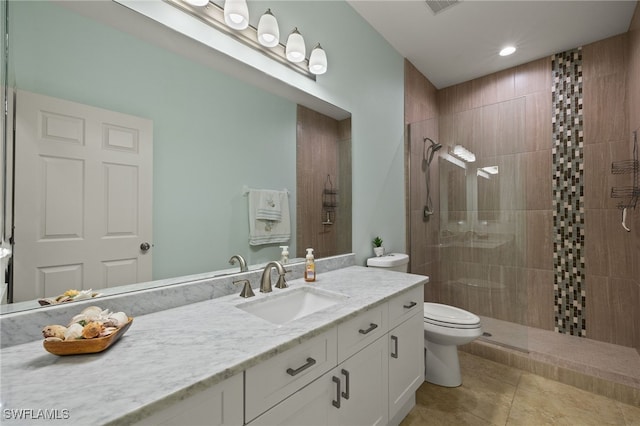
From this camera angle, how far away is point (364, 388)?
1.20 m

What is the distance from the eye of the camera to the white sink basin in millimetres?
1248

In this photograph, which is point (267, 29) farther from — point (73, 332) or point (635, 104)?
point (635, 104)

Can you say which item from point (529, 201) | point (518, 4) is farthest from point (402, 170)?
point (518, 4)

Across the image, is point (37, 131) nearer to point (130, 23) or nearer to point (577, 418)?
point (130, 23)

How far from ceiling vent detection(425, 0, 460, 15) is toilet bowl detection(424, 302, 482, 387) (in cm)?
Answer: 225

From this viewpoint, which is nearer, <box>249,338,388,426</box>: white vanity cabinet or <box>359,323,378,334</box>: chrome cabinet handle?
<box>249,338,388,426</box>: white vanity cabinet

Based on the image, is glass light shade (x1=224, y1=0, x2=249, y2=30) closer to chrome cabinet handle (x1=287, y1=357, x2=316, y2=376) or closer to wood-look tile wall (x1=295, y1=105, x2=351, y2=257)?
wood-look tile wall (x1=295, y1=105, x2=351, y2=257)

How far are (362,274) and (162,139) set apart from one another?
129cm

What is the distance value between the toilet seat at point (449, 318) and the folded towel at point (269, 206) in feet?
4.18

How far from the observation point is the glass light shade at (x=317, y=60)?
68.3 inches

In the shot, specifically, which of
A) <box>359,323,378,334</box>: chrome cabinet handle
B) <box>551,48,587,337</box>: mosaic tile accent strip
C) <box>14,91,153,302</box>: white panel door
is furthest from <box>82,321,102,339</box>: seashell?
<box>551,48,587,337</box>: mosaic tile accent strip

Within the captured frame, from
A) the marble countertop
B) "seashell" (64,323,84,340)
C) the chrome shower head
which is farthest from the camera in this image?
the chrome shower head

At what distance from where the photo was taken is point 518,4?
6.81 feet

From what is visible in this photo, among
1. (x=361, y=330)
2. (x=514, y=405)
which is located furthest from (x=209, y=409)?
(x=514, y=405)
